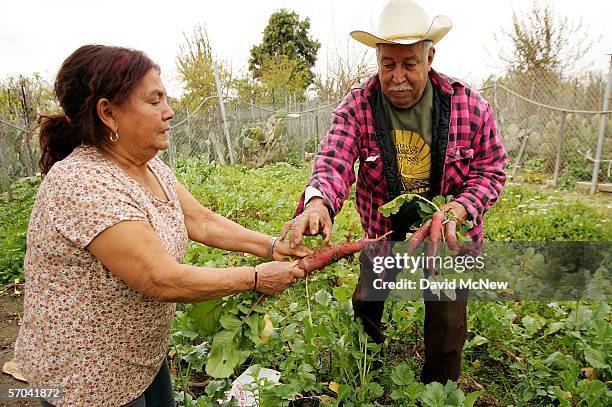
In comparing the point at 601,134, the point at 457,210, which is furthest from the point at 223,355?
the point at 601,134

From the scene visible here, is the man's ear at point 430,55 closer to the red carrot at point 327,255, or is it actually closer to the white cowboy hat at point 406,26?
the white cowboy hat at point 406,26

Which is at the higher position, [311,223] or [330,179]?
[330,179]

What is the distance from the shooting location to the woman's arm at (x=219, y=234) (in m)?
2.11

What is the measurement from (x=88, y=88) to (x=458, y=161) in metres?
1.56

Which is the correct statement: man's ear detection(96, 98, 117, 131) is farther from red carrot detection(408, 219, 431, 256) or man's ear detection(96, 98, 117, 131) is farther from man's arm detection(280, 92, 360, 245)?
red carrot detection(408, 219, 431, 256)

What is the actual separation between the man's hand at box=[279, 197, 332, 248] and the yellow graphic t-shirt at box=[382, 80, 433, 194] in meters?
0.45

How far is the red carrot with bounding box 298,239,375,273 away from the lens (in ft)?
6.66

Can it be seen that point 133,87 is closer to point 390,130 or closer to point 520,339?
point 390,130

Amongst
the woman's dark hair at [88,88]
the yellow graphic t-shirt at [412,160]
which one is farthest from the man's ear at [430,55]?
the woman's dark hair at [88,88]

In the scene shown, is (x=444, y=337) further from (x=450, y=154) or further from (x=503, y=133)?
(x=503, y=133)

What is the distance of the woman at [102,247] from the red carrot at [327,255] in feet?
1.18

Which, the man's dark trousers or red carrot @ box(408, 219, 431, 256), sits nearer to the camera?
red carrot @ box(408, 219, 431, 256)

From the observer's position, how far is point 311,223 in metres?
1.99

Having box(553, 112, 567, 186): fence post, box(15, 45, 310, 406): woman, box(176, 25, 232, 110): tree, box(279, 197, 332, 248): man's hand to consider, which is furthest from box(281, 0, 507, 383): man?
box(176, 25, 232, 110): tree
